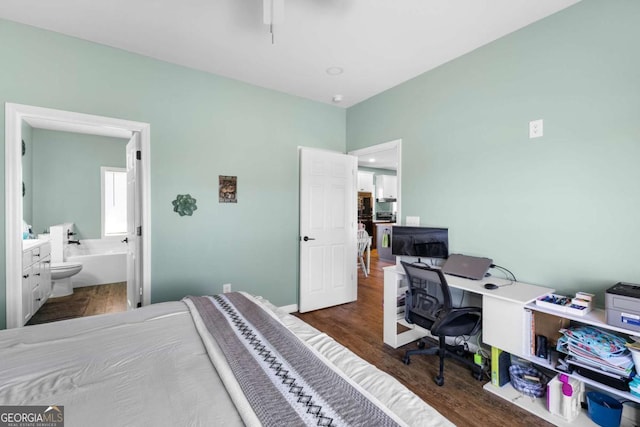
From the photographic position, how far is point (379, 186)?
28.3ft

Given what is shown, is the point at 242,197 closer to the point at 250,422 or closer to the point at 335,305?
the point at 335,305

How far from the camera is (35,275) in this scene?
10.5 feet

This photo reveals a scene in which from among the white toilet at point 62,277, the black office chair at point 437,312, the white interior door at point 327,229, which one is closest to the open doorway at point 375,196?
the white interior door at point 327,229

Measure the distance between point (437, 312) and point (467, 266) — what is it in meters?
0.52

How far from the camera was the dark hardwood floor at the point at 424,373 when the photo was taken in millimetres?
1818

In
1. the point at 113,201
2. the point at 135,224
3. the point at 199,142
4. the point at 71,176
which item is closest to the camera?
the point at 135,224

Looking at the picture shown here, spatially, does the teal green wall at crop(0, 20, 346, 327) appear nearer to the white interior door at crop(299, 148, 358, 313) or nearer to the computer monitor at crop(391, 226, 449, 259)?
the white interior door at crop(299, 148, 358, 313)

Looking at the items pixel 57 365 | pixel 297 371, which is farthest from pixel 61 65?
pixel 297 371

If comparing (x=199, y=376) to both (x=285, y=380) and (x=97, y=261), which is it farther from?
(x=97, y=261)

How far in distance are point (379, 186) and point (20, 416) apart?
8.32m

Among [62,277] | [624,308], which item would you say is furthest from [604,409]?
[62,277]

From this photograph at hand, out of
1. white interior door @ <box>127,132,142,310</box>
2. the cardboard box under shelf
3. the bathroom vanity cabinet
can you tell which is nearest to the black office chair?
the cardboard box under shelf

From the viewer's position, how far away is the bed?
0.88 m

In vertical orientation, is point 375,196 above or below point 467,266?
above
